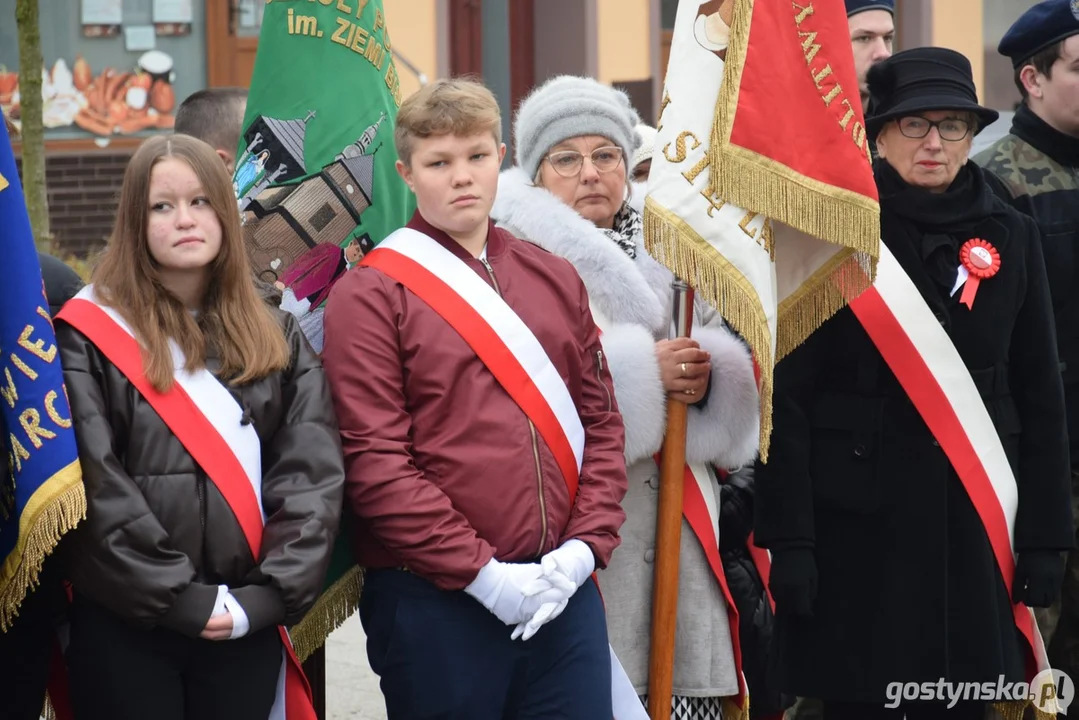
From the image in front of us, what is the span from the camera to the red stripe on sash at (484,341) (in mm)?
3355

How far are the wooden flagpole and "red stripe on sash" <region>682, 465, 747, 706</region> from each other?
11 centimetres

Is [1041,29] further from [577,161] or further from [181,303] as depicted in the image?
[181,303]

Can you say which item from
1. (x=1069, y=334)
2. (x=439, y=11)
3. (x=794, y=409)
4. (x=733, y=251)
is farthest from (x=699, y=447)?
(x=439, y=11)

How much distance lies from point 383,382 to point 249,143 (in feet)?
3.21

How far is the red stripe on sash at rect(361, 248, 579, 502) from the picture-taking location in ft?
11.0

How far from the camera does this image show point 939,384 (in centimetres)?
380

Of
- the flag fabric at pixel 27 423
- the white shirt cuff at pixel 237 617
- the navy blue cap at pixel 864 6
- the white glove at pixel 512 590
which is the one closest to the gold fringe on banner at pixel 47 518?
the flag fabric at pixel 27 423

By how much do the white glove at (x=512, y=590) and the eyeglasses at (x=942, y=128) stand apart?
1.46 m

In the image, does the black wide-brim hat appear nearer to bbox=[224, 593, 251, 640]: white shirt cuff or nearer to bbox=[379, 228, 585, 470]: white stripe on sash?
bbox=[379, 228, 585, 470]: white stripe on sash

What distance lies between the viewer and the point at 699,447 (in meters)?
3.90

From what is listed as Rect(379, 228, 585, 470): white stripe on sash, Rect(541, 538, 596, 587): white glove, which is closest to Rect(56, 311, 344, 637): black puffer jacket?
Rect(379, 228, 585, 470): white stripe on sash

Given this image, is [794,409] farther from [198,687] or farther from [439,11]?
[439,11]

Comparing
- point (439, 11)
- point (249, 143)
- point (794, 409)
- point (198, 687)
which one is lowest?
point (198, 687)

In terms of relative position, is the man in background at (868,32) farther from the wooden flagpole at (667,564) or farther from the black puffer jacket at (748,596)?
the wooden flagpole at (667,564)
